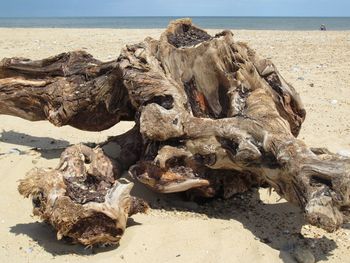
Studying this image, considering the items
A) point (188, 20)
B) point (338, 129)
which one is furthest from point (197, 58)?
point (338, 129)

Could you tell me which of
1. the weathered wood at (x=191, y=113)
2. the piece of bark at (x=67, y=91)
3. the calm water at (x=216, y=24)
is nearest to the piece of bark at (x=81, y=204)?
the weathered wood at (x=191, y=113)

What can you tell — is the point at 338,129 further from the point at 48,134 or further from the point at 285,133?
the point at 48,134

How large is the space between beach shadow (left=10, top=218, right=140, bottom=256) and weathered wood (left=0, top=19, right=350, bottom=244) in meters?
0.18

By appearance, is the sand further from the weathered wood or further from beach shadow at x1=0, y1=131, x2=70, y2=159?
the weathered wood

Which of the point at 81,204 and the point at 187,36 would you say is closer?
the point at 81,204

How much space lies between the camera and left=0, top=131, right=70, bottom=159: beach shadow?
580 cm

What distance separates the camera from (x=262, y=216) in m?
4.15

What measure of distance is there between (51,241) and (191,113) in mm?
1674

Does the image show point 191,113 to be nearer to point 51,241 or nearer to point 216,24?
point 51,241

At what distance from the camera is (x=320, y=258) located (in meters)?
3.52

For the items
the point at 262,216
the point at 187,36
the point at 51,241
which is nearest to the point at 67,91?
the point at 187,36

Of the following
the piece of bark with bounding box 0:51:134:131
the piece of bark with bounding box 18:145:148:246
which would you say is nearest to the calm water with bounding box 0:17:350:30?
the piece of bark with bounding box 0:51:134:131

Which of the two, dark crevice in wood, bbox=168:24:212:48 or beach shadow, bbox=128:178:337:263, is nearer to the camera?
beach shadow, bbox=128:178:337:263

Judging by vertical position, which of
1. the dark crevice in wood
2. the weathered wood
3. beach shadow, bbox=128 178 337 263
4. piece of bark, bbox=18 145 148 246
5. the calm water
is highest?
the dark crevice in wood
